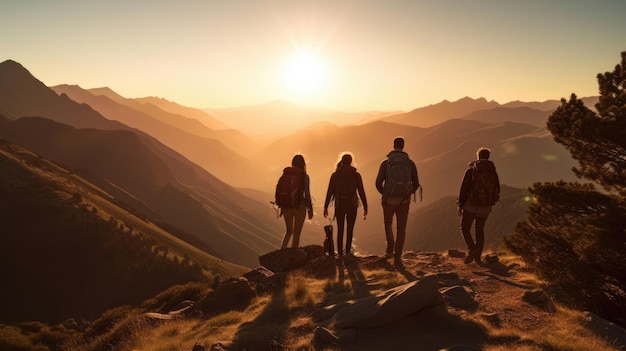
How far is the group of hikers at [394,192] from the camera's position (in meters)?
10.6

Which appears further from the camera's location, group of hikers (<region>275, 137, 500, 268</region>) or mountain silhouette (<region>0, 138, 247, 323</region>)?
mountain silhouette (<region>0, 138, 247, 323</region>)

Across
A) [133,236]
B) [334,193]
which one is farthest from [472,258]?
[133,236]

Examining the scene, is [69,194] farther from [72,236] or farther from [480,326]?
[480,326]

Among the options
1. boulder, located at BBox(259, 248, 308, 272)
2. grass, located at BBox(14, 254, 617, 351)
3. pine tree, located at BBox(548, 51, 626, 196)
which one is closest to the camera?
grass, located at BBox(14, 254, 617, 351)

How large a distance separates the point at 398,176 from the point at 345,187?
1.52 metres

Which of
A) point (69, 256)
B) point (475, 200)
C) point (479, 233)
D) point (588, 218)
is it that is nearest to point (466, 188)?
point (475, 200)

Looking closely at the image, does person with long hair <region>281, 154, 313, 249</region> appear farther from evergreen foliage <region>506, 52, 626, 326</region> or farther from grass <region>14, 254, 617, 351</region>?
evergreen foliage <region>506, 52, 626, 326</region>

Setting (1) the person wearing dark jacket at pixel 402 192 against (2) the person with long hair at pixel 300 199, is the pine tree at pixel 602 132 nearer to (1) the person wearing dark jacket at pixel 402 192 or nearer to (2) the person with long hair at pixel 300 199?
(1) the person wearing dark jacket at pixel 402 192

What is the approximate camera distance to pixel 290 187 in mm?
11625

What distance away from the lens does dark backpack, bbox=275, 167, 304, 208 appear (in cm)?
1163

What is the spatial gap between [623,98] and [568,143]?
1.56 metres

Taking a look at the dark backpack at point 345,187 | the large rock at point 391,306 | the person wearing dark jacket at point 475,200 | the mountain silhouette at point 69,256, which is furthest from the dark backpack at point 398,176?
the mountain silhouette at point 69,256

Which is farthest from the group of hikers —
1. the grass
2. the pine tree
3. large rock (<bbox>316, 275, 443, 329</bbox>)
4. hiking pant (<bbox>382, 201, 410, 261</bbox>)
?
large rock (<bbox>316, 275, 443, 329</bbox>)

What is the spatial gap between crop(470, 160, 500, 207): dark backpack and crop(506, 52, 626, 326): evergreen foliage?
1164 millimetres
